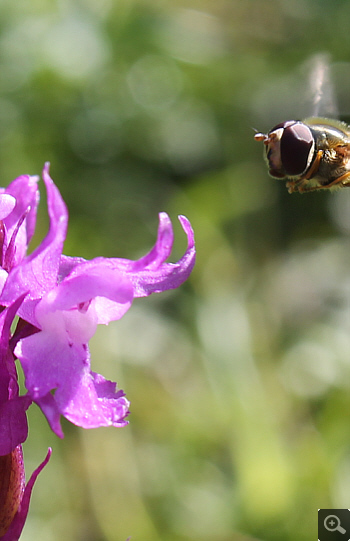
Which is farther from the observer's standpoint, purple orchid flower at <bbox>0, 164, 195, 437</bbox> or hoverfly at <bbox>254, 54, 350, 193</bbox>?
hoverfly at <bbox>254, 54, 350, 193</bbox>

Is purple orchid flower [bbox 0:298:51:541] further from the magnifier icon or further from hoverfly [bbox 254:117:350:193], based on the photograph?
the magnifier icon

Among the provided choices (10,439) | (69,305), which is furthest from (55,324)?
(10,439)

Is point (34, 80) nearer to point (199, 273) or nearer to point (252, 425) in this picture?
point (199, 273)

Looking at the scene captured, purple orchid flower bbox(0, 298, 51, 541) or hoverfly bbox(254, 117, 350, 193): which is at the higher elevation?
hoverfly bbox(254, 117, 350, 193)

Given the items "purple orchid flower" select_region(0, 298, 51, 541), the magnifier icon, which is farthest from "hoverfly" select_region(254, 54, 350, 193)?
the magnifier icon

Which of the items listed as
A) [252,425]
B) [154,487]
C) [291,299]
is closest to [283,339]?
[291,299]

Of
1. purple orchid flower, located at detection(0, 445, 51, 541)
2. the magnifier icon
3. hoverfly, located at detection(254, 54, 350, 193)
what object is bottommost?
the magnifier icon
